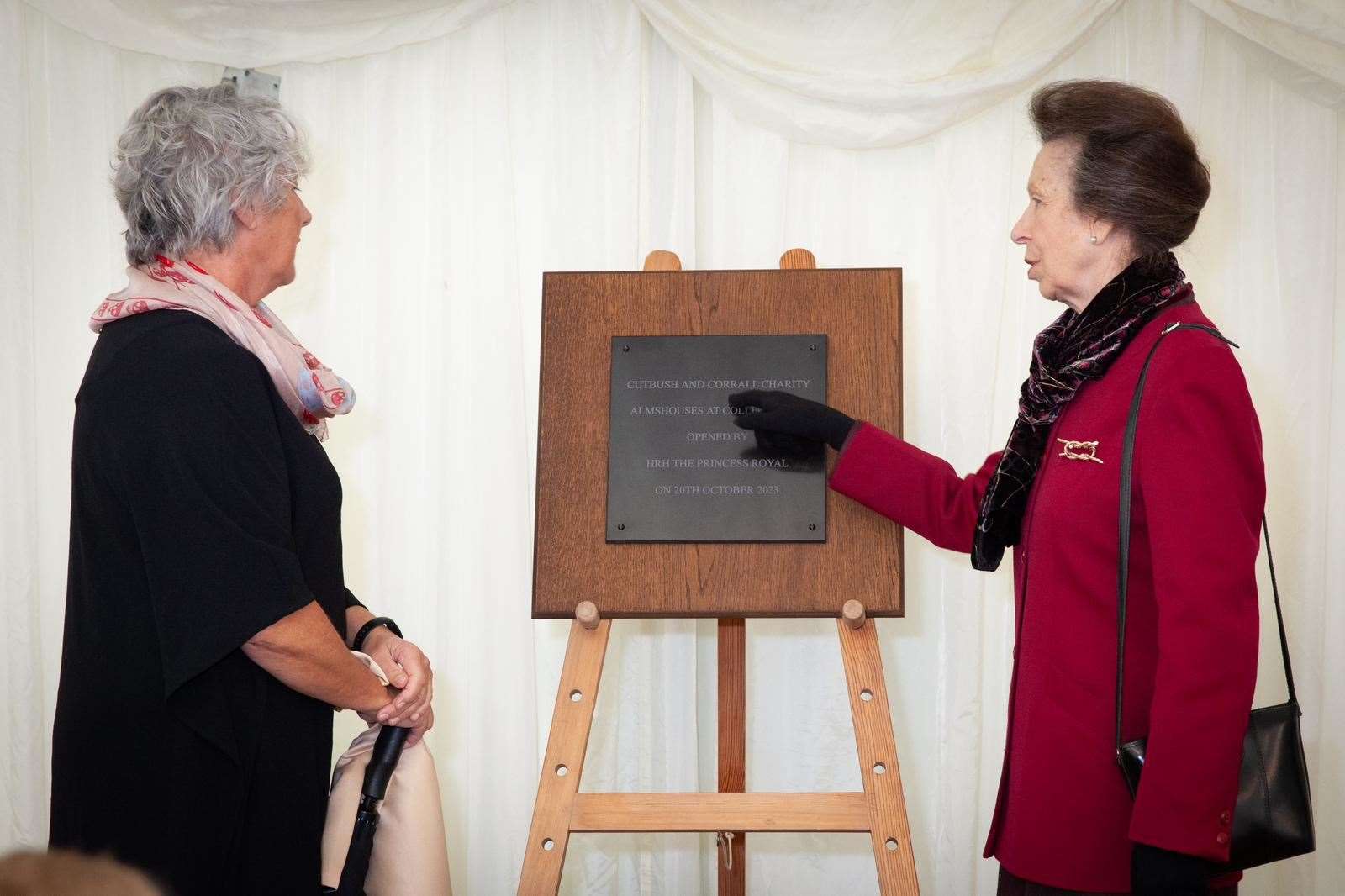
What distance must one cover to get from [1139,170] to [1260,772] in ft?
2.77

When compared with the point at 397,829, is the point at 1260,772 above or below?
above

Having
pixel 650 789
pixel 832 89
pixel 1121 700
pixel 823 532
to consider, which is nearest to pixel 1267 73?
pixel 832 89

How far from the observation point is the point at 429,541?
2.94 m

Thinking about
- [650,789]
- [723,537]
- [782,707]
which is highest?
[723,537]

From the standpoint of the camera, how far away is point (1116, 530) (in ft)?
5.39

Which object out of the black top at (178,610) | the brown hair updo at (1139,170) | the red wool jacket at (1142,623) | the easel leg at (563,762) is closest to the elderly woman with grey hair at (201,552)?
the black top at (178,610)

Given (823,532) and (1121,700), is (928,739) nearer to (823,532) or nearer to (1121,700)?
(823,532)

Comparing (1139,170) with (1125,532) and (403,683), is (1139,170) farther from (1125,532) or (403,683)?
(403,683)

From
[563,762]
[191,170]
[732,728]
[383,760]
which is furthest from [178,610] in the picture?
[732,728]

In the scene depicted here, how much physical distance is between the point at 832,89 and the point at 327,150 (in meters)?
1.22

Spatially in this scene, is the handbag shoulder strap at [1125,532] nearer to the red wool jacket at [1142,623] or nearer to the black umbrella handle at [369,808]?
the red wool jacket at [1142,623]

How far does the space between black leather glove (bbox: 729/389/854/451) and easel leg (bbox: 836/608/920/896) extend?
323 mm

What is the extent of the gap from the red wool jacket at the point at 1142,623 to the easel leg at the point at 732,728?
0.64 metres

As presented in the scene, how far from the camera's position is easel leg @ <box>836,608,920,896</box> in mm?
2053
